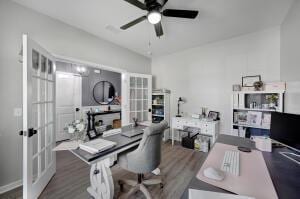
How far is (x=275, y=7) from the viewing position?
6.46 ft

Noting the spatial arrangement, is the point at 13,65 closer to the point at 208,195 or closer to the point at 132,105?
the point at 132,105

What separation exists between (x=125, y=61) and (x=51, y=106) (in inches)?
81.7

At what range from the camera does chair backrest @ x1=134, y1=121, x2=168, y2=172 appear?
4.91 feet

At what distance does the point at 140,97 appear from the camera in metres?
3.88

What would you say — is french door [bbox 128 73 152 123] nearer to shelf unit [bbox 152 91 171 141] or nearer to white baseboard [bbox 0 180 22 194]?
shelf unit [bbox 152 91 171 141]

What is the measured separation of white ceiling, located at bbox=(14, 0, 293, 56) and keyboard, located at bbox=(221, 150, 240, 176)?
198 centimetres

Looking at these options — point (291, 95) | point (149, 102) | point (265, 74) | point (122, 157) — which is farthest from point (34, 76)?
point (265, 74)

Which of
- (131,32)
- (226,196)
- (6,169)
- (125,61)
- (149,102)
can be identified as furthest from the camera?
(149,102)

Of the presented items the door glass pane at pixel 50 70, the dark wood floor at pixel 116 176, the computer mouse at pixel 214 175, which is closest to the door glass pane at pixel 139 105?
the dark wood floor at pixel 116 176

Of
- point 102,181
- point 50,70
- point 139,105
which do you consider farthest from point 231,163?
point 139,105

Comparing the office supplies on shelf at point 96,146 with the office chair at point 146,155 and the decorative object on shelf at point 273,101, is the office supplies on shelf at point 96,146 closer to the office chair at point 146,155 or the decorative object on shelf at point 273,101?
the office chair at point 146,155

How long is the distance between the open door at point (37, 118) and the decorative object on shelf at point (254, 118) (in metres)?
3.55

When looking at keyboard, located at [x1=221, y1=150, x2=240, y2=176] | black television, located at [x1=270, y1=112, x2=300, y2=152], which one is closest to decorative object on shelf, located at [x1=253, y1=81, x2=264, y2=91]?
black television, located at [x1=270, y1=112, x2=300, y2=152]

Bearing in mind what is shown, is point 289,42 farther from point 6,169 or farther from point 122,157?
point 6,169
